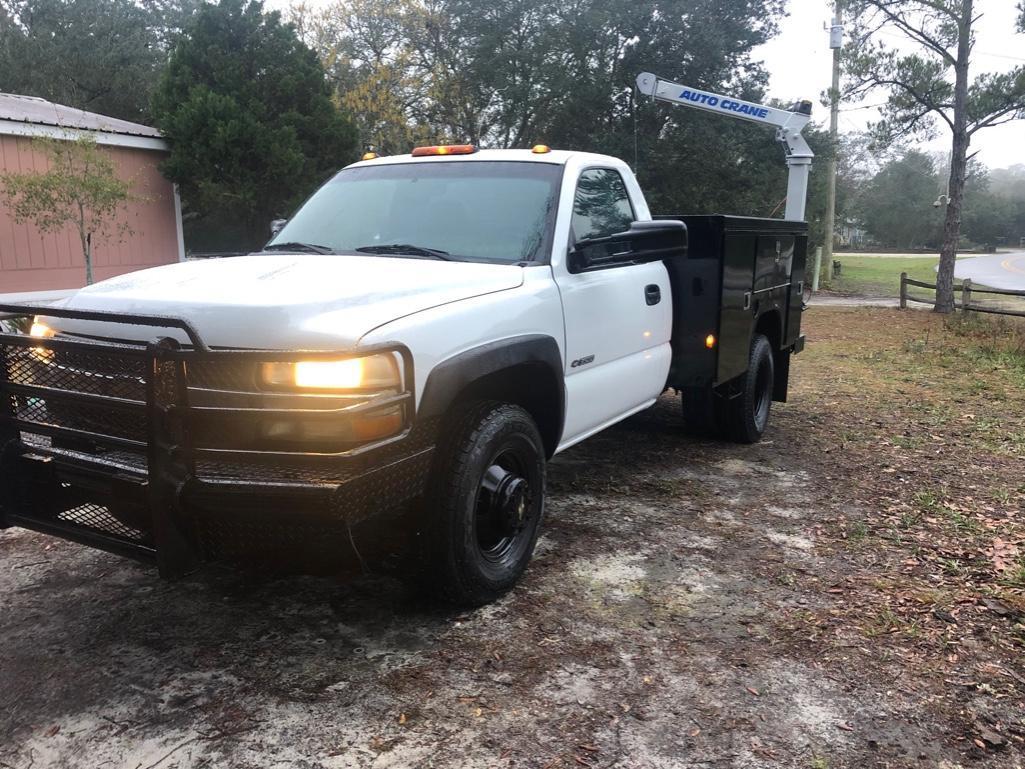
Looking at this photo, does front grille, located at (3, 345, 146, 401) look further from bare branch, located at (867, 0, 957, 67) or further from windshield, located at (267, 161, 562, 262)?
bare branch, located at (867, 0, 957, 67)

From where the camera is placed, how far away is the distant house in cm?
1330

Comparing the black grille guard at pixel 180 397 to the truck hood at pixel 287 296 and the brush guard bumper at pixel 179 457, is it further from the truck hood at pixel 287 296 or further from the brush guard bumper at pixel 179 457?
the truck hood at pixel 287 296

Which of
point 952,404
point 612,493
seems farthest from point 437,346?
point 952,404

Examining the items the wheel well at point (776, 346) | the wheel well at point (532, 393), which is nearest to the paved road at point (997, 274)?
the wheel well at point (776, 346)

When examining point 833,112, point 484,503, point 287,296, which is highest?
point 833,112

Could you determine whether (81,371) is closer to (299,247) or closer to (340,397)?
(340,397)

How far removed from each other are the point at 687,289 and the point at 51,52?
1119 inches

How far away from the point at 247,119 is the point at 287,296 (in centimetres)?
1556

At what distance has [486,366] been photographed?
3275 millimetres

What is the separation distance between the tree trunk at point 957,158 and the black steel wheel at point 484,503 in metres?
17.2

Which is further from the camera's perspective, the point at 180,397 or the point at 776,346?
the point at 776,346

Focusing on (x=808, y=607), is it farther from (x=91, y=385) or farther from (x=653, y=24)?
(x=653, y=24)

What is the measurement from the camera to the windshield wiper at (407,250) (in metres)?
3.88

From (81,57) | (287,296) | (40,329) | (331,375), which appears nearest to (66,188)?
(40,329)
